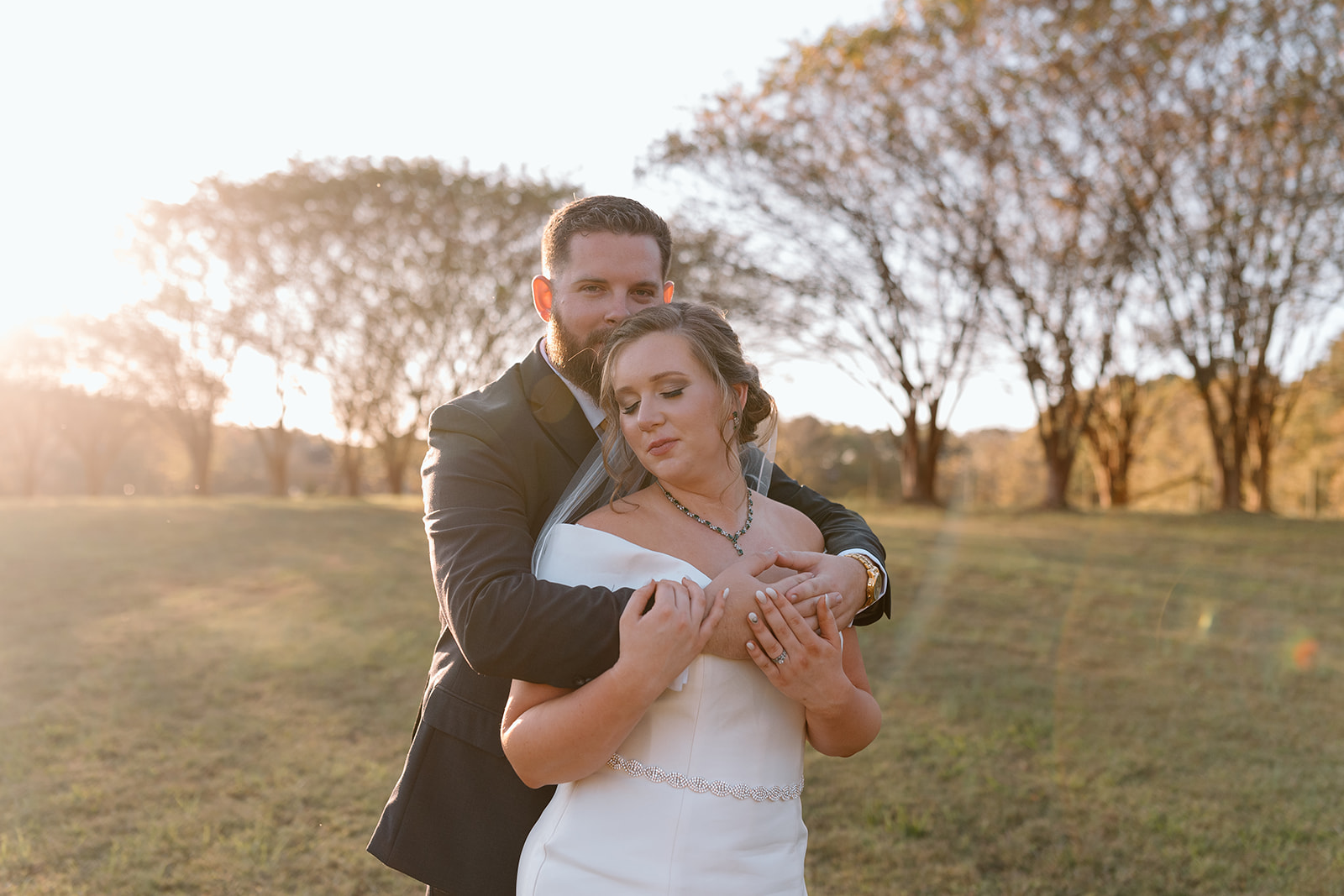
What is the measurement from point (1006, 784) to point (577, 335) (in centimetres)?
509

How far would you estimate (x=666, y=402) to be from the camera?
6.63ft

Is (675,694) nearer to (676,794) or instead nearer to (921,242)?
(676,794)

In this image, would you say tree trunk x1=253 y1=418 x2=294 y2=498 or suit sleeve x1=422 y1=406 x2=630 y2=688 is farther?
tree trunk x1=253 y1=418 x2=294 y2=498

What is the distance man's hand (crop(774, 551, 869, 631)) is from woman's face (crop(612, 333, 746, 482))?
305mm

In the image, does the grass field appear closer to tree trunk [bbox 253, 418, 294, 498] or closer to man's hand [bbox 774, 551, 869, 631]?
man's hand [bbox 774, 551, 869, 631]

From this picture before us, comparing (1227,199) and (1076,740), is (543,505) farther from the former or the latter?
(1227,199)

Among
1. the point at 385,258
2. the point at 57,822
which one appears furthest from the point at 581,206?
the point at 385,258

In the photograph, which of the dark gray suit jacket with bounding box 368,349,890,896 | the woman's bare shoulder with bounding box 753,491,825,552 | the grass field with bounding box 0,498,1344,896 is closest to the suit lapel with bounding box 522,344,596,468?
the dark gray suit jacket with bounding box 368,349,890,896

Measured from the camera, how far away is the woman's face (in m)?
2.01

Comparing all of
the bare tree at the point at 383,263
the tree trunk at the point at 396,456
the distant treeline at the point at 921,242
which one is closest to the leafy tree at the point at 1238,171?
the distant treeline at the point at 921,242

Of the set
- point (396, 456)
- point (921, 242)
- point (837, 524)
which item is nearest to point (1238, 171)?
point (921, 242)

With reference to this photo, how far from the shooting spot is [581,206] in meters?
2.48

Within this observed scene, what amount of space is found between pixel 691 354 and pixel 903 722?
6049mm

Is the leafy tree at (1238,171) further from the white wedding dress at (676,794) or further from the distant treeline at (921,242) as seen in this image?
the white wedding dress at (676,794)
